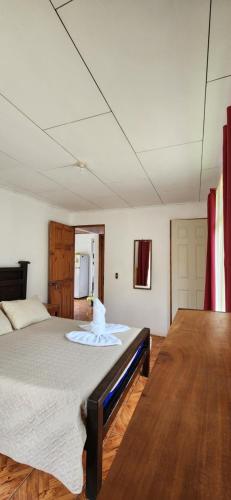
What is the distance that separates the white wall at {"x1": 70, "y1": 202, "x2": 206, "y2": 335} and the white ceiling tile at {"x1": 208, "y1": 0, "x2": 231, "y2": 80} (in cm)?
275

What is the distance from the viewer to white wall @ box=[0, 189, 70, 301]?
10.5 feet

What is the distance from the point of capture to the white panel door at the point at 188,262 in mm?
3689

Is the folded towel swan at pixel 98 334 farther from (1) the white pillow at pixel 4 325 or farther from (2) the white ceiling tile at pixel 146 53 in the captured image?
(2) the white ceiling tile at pixel 146 53

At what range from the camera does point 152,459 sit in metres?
0.38

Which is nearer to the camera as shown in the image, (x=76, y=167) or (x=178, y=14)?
(x=178, y=14)

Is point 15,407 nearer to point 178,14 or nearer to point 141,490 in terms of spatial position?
point 141,490

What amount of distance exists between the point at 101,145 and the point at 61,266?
8.97 ft

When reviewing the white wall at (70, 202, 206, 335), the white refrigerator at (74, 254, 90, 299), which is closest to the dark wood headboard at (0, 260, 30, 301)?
the white wall at (70, 202, 206, 335)

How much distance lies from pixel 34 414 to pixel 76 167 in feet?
6.89

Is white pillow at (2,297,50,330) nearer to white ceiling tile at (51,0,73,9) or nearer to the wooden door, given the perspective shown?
the wooden door

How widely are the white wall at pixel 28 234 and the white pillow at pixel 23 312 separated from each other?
75cm

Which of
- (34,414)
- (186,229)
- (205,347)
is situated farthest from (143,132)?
(186,229)

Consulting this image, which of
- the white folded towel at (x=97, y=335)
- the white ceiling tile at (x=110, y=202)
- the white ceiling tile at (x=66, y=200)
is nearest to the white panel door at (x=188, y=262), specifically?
the white ceiling tile at (x=110, y=202)

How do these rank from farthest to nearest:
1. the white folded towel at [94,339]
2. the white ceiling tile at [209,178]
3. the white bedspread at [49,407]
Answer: the white ceiling tile at [209,178], the white folded towel at [94,339], the white bedspread at [49,407]
